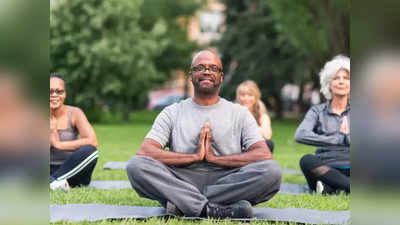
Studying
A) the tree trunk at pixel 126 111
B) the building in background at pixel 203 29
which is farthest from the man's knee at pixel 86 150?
the tree trunk at pixel 126 111

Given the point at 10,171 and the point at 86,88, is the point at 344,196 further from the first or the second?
the point at 86,88

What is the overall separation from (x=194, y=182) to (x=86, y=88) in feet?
64.8

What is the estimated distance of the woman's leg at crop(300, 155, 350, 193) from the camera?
534cm

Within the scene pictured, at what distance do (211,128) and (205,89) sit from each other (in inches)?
12.1

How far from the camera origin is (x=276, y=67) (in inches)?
886

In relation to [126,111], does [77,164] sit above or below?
above

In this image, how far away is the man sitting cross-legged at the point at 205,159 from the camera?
13.1 feet

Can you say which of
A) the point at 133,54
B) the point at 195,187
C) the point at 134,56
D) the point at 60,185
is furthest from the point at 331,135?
the point at 134,56

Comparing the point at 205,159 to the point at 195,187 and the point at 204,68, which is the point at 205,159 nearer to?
the point at 195,187

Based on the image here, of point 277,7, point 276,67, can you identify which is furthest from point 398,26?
point 276,67

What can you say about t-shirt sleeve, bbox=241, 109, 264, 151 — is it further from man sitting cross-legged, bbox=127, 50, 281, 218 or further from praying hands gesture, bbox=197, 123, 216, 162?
praying hands gesture, bbox=197, 123, 216, 162

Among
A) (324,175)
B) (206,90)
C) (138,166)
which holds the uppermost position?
(206,90)

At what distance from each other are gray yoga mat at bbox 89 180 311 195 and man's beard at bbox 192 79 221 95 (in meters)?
1.82

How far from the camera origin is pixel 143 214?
13.4 ft
